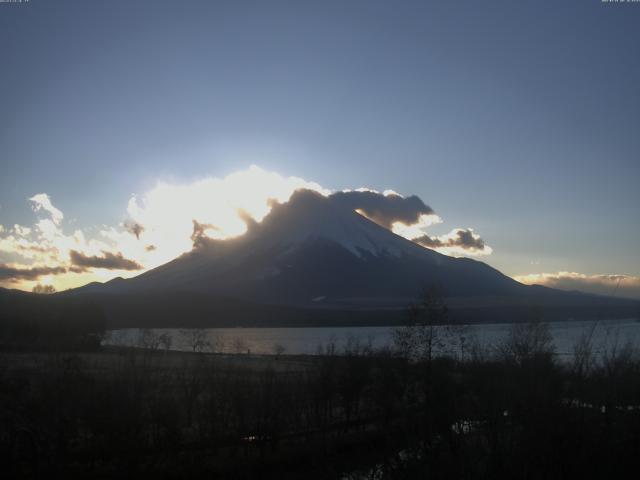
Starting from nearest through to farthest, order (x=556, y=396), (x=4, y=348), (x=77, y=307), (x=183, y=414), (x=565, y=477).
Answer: (x=565, y=477) → (x=556, y=396) → (x=183, y=414) → (x=4, y=348) → (x=77, y=307)

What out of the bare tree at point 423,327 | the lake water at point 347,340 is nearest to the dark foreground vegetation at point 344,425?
the bare tree at point 423,327

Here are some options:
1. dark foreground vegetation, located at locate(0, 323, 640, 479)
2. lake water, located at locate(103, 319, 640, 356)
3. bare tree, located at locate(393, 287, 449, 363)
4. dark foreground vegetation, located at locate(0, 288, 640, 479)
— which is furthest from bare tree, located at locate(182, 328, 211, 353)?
dark foreground vegetation, located at locate(0, 288, 640, 479)

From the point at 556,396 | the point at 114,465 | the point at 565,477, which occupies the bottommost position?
the point at 114,465

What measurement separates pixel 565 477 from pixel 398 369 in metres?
18.8

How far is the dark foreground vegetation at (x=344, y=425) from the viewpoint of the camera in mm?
12016

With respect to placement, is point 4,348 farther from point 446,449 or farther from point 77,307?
point 446,449

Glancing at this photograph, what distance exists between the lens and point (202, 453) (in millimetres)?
21094

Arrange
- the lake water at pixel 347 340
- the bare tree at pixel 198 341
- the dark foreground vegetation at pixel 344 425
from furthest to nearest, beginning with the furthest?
the bare tree at pixel 198 341, the lake water at pixel 347 340, the dark foreground vegetation at pixel 344 425

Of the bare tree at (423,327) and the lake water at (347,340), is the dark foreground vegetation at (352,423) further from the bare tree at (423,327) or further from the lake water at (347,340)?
the lake water at (347,340)

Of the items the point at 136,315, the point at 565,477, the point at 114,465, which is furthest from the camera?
the point at 136,315

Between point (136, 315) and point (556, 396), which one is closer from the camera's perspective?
point (556, 396)

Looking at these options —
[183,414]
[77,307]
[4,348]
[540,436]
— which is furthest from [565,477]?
[77,307]

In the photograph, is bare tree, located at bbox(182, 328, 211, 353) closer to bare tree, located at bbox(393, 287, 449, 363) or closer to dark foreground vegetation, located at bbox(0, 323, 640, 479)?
bare tree, located at bbox(393, 287, 449, 363)

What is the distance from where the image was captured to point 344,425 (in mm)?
26344
